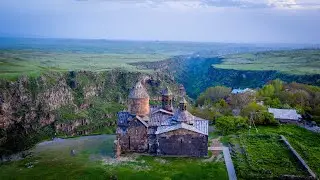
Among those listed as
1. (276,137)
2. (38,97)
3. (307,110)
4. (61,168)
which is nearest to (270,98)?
(307,110)

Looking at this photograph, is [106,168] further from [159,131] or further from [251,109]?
[251,109]

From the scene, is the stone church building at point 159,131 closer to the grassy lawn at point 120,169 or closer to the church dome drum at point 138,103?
the church dome drum at point 138,103

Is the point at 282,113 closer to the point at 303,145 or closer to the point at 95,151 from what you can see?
the point at 303,145

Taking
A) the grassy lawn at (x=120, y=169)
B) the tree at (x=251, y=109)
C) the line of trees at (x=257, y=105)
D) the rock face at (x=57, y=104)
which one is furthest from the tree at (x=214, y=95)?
the grassy lawn at (x=120, y=169)

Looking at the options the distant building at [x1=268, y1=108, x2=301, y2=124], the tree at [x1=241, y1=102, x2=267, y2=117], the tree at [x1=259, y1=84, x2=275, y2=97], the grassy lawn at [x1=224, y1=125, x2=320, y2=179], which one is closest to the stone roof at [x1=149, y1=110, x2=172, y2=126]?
the grassy lawn at [x1=224, y1=125, x2=320, y2=179]

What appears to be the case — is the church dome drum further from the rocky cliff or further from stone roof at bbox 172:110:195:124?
the rocky cliff

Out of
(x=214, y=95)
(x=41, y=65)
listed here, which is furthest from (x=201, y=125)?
(x=41, y=65)

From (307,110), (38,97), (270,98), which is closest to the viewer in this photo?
(307,110)
